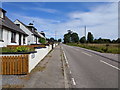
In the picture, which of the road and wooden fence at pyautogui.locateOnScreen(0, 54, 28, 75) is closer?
the road

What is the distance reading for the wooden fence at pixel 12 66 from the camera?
280 inches

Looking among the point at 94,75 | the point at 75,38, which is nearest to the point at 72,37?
the point at 75,38

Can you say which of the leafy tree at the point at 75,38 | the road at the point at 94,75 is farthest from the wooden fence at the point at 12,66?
the leafy tree at the point at 75,38

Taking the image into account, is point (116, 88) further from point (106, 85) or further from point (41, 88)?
point (41, 88)

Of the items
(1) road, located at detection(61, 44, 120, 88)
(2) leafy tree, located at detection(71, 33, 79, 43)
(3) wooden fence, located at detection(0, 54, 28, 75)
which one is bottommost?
(1) road, located at detection(61, 44, 120, 88)

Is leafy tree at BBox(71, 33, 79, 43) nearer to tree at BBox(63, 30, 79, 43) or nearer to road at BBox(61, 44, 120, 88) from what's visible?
tree at BBox(63, 30, 79, 43)

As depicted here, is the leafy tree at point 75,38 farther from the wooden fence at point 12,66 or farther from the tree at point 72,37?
the wooden fence at point 12,66

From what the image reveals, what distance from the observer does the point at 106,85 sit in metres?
5.66

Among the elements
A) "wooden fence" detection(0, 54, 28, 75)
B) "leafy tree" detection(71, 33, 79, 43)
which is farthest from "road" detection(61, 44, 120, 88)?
"leafy tree" detection(71, 33, 79, 43)

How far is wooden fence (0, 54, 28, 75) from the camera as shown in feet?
23.3

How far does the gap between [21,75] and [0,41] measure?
8.92 m

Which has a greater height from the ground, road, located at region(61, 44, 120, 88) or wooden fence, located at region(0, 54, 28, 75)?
wooden fence, located at region(0, 54, 28, 75)

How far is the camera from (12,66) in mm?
7125

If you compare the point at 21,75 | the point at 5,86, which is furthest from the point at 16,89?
the point at 21,75
